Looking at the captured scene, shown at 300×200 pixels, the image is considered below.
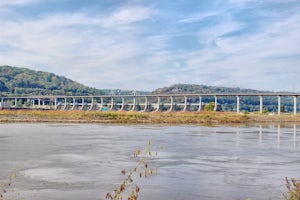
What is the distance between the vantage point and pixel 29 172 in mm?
17359

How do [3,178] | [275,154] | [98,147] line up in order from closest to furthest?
[3,178], [275,154], [98,147]

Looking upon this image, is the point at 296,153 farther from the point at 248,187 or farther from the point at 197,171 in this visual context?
the point at 248,187

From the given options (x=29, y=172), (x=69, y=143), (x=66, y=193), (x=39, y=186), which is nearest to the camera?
(x=66, y=193)

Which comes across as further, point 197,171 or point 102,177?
point 197,171

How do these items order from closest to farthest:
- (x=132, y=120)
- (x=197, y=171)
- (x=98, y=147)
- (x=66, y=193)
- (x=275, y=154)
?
(x=66, y=193) → (x=197, y=171) → (x=275, y=154) → (x=98, y=147) → (x=132, y=120)

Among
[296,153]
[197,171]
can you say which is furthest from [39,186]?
[296,153]

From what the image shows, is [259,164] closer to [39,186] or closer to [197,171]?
[197,171]

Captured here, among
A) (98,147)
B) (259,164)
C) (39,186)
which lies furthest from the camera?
(98,147)

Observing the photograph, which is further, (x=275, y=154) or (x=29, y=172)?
(x=275, y=154)

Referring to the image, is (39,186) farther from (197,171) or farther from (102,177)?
(197,171)

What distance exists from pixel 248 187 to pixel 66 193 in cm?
651

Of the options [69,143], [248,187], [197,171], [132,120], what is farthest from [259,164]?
[132,120]

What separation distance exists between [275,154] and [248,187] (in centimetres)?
1112

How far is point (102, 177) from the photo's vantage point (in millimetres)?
16672
